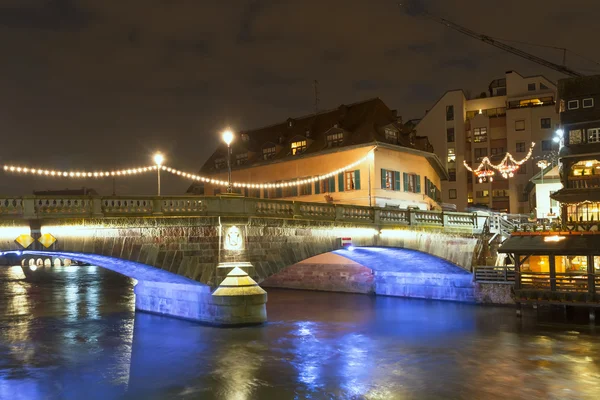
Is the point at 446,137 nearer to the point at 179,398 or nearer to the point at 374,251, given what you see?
the point at 374,251

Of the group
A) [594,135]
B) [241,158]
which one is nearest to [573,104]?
[594,135]

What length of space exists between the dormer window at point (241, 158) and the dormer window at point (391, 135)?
1600 cm

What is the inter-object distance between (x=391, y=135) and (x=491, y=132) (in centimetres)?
3258

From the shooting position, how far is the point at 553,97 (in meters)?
69.1

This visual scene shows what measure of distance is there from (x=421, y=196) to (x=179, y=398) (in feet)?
119

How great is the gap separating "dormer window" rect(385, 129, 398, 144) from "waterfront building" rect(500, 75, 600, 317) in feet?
40.7

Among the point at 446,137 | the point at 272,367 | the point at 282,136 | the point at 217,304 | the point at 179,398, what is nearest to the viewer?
the point at 179,398

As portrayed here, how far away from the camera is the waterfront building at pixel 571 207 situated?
30.9m

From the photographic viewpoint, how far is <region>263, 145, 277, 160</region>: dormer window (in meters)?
52.3

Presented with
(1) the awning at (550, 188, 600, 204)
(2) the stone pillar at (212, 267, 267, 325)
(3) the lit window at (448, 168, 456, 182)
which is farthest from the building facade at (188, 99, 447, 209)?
(3) the lit window at (448, 168, 456, 182)

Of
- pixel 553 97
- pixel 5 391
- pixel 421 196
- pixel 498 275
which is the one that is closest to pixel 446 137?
pixel 553 97

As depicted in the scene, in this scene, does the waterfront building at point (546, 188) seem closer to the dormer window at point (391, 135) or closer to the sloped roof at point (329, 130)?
the sloped roof at point (329, 130)

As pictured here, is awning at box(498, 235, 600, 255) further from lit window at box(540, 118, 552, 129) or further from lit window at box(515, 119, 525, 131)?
lit window at box(515, 119, 525, 131)

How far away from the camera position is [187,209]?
83.8 ft
